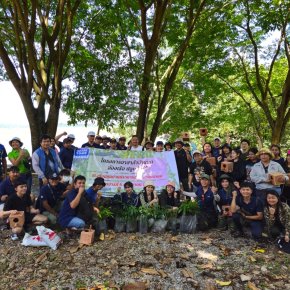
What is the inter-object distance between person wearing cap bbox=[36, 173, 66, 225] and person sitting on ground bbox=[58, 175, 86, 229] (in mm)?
489

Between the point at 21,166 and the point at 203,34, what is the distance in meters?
8.26

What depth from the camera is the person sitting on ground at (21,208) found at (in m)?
5.61

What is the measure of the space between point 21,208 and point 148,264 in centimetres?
269

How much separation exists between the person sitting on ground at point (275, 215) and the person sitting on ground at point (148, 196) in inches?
84.6

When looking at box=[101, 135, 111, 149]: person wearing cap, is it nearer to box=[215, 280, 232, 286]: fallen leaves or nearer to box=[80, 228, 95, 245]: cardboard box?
box=[80, 228, 95, 245]: cardboard box

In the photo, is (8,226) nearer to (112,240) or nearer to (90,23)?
(112,240)

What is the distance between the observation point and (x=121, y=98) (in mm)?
8172

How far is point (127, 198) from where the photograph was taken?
6422 millimetres

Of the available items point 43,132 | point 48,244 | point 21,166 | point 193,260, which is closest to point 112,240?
point 48,244

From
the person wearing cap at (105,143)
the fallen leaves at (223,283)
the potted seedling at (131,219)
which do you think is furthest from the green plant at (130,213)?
the person wearing cap at (105,143)

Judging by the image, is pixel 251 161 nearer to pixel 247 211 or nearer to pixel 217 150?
pixel 217 150

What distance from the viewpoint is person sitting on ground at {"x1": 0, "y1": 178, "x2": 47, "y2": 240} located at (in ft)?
18.4

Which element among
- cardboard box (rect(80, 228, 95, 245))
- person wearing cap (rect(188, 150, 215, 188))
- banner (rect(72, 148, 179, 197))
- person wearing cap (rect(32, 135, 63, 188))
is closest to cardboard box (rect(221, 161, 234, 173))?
person wearing cap (rect(188, 150, 215, 188))

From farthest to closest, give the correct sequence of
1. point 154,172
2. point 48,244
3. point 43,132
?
Result: point 43,132
point 154,172
point 48,244
